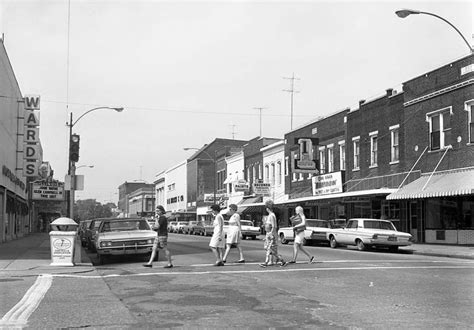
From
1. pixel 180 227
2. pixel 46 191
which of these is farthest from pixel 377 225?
pixel 180 227

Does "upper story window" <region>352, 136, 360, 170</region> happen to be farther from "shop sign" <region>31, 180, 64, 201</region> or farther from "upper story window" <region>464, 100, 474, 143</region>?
"shop sign" <region>31, 180, 64, 201</region>

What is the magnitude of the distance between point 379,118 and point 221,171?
116ft

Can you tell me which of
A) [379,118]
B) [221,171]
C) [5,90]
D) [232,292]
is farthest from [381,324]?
[221,171]

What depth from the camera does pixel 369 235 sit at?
23.7 m

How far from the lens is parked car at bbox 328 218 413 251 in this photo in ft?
76.8

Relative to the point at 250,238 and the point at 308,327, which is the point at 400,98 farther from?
the point at 308,327

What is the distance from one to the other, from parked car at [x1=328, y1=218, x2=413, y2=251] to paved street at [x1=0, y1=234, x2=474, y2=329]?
833cm

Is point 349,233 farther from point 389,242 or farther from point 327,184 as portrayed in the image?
point 327,184

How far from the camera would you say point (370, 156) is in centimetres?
3509

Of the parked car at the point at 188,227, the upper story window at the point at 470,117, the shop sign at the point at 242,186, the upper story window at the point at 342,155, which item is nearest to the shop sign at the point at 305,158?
the upper story window at the point at 342,155

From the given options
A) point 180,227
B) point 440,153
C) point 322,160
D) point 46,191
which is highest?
point 322,160

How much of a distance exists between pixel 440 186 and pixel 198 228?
26.2 metres

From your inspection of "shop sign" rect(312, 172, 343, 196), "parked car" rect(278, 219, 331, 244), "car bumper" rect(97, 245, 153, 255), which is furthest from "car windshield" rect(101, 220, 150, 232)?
"shop sign" rect(312, 172, 343, 196)

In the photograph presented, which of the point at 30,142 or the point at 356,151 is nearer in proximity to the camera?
the point at 30,142
